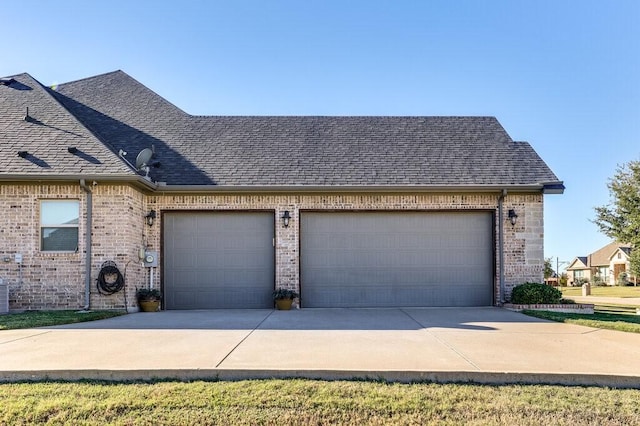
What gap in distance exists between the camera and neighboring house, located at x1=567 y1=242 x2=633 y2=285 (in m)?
51.6

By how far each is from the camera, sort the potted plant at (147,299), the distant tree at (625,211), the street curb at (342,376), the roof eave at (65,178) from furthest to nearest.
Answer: the distant tree at (625,211) < the potted plant at (147,299) < the roof eave at (65,178) < the street curb at (342,376)

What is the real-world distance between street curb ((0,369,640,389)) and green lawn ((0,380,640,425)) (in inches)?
5.0

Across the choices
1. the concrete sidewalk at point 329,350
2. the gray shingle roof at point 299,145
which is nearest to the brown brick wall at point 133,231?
the gray shingle roof at point 299,145

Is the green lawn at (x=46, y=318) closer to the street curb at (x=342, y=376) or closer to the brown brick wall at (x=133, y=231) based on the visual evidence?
the brown brick wall at (x=133, y=231)

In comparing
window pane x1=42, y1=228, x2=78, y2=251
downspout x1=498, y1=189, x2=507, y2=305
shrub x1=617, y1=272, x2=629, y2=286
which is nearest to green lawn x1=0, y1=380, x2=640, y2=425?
window pane x1=42, y1=228, x2=78, y2=251

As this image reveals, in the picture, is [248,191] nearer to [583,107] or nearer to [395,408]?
[395,408]

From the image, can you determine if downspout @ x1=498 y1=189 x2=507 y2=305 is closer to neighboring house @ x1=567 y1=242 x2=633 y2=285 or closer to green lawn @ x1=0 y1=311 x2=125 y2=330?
green lawn @ x1=0 y1=311 x2=125 y2=330

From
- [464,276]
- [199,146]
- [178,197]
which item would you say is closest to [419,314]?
[464,276]

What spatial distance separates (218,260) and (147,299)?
6.09 feet

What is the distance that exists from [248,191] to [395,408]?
824 cm

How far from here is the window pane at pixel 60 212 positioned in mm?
10750

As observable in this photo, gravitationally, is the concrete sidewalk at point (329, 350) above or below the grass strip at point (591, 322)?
above

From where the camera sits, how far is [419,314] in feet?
34.7

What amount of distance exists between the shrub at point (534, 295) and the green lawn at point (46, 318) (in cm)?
886
